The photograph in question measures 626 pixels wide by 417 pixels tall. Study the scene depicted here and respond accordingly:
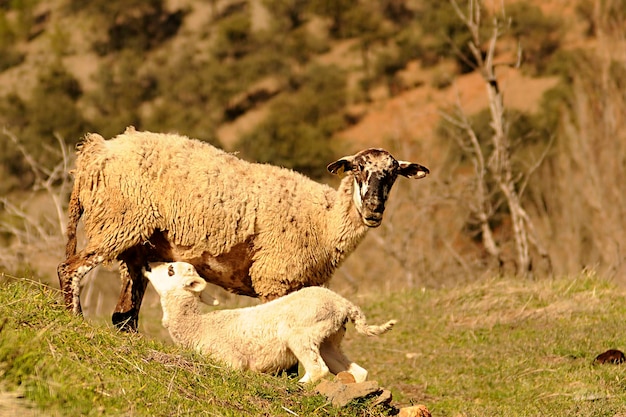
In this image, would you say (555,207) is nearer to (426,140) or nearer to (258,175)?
(426,140)

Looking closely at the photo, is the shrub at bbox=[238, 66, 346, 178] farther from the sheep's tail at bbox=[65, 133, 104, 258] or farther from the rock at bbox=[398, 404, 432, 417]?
the rock at bbox=[398, 404, 432, 417]

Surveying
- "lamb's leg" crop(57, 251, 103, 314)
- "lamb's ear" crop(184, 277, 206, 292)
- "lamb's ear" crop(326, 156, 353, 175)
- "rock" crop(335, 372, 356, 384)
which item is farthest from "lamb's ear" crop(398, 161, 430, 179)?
"lamb's leg" crop(57, 251, 103, 314)

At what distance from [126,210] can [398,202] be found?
15.4 metres

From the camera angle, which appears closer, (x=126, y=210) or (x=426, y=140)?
A: (x=126, y=210)

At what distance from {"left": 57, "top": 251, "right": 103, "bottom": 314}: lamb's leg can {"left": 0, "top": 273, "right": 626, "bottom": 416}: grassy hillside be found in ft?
1.04

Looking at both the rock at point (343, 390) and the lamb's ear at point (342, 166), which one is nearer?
the rock at point (343, 390)

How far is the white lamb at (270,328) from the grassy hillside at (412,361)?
43 cm

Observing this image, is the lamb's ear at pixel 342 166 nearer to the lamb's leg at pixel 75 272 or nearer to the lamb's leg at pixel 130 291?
the lamb's leg at pixel 130 291

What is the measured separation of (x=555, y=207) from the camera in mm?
28469

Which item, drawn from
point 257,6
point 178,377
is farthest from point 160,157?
point 257,6

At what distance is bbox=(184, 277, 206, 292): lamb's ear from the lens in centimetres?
783

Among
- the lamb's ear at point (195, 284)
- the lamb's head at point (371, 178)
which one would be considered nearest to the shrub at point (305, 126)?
the lamb's head at point (371, 178)

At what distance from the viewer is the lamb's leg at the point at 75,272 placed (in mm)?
8484

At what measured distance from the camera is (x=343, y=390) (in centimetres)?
682
